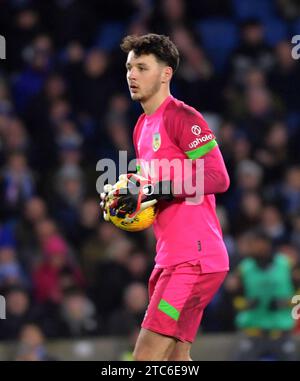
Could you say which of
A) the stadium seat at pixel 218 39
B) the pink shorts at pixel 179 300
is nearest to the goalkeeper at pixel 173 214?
the pink shorts at pixel 179 300

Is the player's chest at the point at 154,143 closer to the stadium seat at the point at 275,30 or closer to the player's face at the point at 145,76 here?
the player's face at the point at 145,76

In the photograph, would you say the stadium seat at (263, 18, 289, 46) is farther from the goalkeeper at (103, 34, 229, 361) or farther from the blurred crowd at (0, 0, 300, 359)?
the goalkeeper at (103, 34, 229, 361)

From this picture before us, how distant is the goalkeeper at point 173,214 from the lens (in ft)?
17.7

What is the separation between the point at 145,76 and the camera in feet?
18.4

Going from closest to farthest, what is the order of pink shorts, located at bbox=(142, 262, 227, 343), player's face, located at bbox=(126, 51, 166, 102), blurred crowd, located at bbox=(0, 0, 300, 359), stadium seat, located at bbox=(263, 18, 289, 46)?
1. pink shorts, located at bbox=(142, 262, 227, 343)
2. player's face, located at bbox=(126, 51, 166, 102)
3. blurred crowd, located at bbox=(0, 0, 300, 359)
4. stadium seat, located at bbox=(263, 18, 289, 46)

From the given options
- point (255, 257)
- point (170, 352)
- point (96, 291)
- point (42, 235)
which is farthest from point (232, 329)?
point (170, 352)

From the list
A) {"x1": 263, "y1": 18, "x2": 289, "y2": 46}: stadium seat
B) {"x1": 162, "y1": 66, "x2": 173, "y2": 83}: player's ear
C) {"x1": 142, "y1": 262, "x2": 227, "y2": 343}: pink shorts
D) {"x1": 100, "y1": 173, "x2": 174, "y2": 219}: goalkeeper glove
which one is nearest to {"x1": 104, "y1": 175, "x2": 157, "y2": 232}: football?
{"x1": 100, "y1": 173, "x2": 174, "y2": 219}: goalkeeper glove

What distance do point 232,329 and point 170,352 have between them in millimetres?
3533

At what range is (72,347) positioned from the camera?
27.9 feet

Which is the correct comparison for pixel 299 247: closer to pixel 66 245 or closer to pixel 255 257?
pixel 255 257

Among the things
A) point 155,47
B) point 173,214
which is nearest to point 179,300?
point 173,214

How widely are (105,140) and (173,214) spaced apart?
4866 mm

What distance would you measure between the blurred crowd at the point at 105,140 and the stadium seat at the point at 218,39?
13 millimetres

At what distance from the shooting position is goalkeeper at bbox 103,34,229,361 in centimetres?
539
